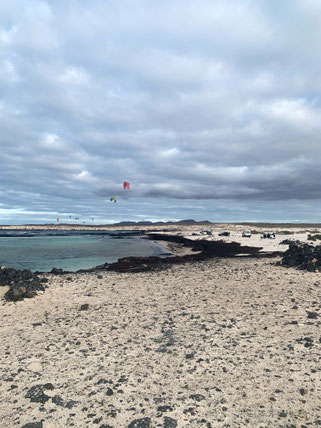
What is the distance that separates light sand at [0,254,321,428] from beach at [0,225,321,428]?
29mm

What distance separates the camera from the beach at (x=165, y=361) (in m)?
5.65

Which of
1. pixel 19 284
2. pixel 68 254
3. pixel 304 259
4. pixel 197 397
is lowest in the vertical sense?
pixel 68 254

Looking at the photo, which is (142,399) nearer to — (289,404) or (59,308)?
(289,404)

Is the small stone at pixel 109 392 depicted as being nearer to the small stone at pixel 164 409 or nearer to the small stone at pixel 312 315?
the small stone at pixel 164 409

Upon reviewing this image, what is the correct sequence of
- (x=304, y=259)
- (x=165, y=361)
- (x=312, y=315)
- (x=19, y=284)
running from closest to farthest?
(x=165, y=361) < (x=312, y=315) < (x=19, y=284) < (x=304, y=259)

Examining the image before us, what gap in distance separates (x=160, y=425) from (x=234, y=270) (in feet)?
55.9

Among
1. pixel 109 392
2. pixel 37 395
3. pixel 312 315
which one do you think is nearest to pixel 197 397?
pixel 109 392

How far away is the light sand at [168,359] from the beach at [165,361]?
1.1 inches

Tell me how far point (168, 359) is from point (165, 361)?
0.13m

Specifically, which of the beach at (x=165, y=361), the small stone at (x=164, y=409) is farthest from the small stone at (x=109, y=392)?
the small stone at (x=164, y=409)

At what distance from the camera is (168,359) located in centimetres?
782

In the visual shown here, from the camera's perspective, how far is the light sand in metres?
5.67

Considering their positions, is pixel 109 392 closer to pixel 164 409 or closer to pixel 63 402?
pixel 63 402

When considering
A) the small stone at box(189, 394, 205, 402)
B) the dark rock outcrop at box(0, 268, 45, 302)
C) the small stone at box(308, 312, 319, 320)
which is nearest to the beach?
the small stone at box(189, 394, 205, 402)
